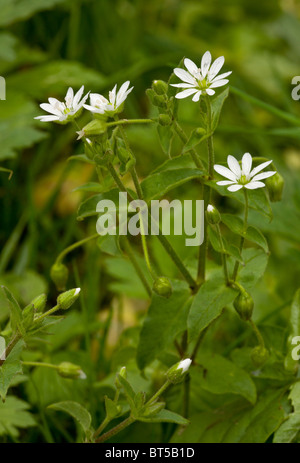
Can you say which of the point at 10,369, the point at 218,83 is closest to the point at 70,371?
the point at 10,369

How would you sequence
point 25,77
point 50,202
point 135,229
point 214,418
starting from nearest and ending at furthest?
1. point 135,229
2. point 214,418
3. point 50,202
4. point 25,77

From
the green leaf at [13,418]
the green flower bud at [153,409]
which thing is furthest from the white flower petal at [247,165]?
the green leaf at [13,418]

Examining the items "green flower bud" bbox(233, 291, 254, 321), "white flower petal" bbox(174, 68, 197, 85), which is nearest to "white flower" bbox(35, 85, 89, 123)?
"white flower petal" bbox(174, 68, 197, 85)

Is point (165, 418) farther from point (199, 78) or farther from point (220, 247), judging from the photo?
point (199, 78)

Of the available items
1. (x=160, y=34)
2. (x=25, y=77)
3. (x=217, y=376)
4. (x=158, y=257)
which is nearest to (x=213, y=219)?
(x=217, y=376)

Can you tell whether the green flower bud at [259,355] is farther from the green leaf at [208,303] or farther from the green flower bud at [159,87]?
the green flower bud at [159,87]
